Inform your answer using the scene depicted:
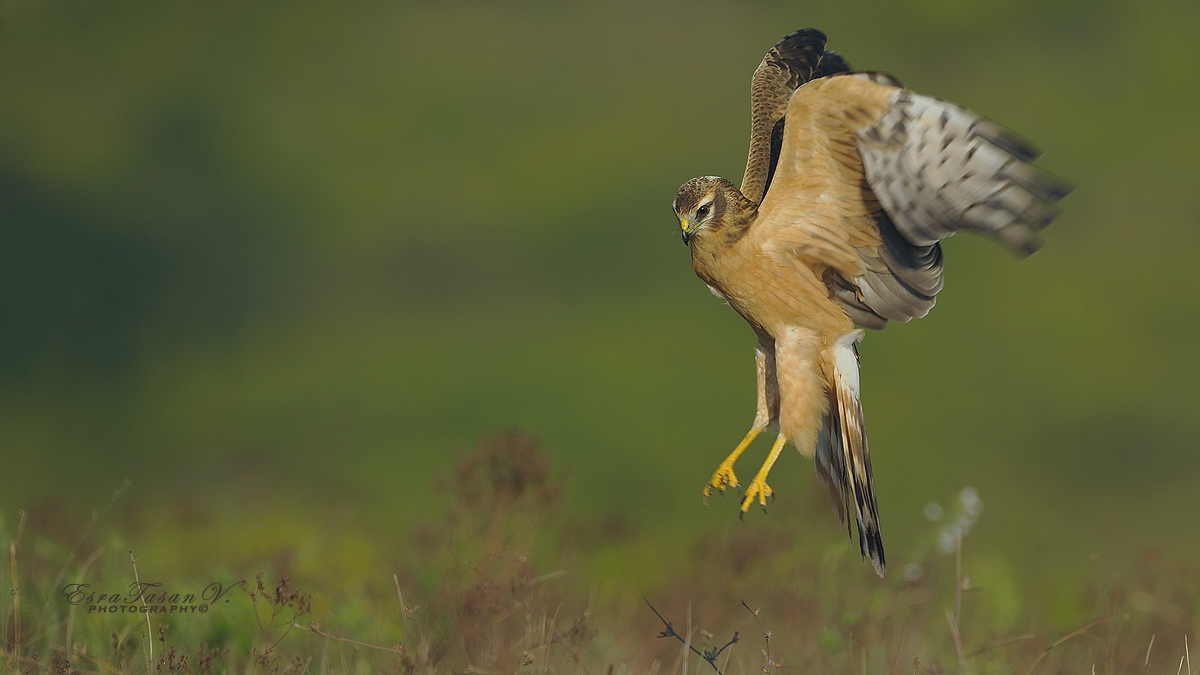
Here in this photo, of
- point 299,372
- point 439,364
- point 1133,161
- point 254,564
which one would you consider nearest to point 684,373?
point 439,364

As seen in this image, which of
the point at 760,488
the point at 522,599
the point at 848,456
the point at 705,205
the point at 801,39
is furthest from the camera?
the point at 801,39

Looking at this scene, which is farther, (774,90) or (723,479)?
(774,90)

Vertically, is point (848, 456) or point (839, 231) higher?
point (839, 231)

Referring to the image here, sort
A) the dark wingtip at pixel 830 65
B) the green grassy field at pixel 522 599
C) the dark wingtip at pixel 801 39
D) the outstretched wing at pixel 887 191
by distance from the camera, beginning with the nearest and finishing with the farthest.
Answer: the green grassy field at pixel 522 599, the outstretched wing at pixel 887 191, the dark wingtip at pixel 801 39, the dark wingtip at pixel 830 65

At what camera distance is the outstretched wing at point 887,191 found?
425 cm

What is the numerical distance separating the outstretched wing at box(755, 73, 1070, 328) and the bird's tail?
8.5 inches

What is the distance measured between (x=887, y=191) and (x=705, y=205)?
0.78 metres

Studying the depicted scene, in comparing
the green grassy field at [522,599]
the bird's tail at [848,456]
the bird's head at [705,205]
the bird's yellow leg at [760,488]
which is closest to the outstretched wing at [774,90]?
the bird's head at [705,205]

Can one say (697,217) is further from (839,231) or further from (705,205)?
(839,231)

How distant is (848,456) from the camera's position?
5.17 m

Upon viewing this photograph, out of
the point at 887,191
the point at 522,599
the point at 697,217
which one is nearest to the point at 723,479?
the point at 697,217

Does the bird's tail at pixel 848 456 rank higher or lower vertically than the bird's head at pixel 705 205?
lower

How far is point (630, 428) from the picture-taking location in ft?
57.6

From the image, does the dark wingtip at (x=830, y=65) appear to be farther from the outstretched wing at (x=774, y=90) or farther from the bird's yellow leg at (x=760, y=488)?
the bird's yellow leg at (x=760, y=488)
